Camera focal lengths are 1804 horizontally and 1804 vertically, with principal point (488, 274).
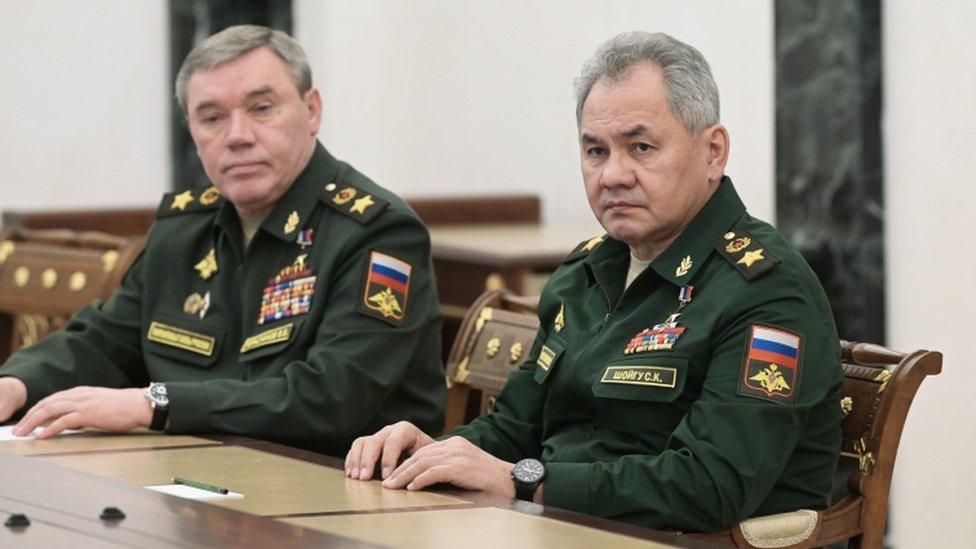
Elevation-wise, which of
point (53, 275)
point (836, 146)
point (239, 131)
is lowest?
point (53, 275)

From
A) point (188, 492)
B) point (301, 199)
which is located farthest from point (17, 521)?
point (301, 199)

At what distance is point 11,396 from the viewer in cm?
366

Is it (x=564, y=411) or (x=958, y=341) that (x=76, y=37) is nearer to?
(x=958, y=341)

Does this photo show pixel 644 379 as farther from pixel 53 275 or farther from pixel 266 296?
pixel 53 275

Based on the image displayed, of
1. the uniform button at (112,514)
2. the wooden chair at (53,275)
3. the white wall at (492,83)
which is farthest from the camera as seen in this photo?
the white wall at (492,83)

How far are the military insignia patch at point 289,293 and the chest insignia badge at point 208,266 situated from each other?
0.59ft

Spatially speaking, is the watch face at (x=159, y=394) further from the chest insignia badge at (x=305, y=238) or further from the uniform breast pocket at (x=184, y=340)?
the chest insignia badge at (x=305, y=238)

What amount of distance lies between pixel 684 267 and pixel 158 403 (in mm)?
1059

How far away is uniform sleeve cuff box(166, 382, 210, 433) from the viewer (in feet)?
11.2

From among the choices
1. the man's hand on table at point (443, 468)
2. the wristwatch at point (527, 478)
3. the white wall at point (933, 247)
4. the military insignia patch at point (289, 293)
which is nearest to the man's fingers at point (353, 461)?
the man's hand on table at point (443, 468)

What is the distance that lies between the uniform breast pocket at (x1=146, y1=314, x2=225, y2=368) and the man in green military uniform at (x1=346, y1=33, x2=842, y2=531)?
2.62ft

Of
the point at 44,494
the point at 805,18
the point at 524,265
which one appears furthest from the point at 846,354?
the point at 524,265

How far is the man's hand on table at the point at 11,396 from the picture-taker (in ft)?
11.9

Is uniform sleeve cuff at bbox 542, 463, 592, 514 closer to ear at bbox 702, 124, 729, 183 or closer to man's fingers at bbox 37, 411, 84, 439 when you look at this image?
→ ear at bbox 702, 124, 729, 183
